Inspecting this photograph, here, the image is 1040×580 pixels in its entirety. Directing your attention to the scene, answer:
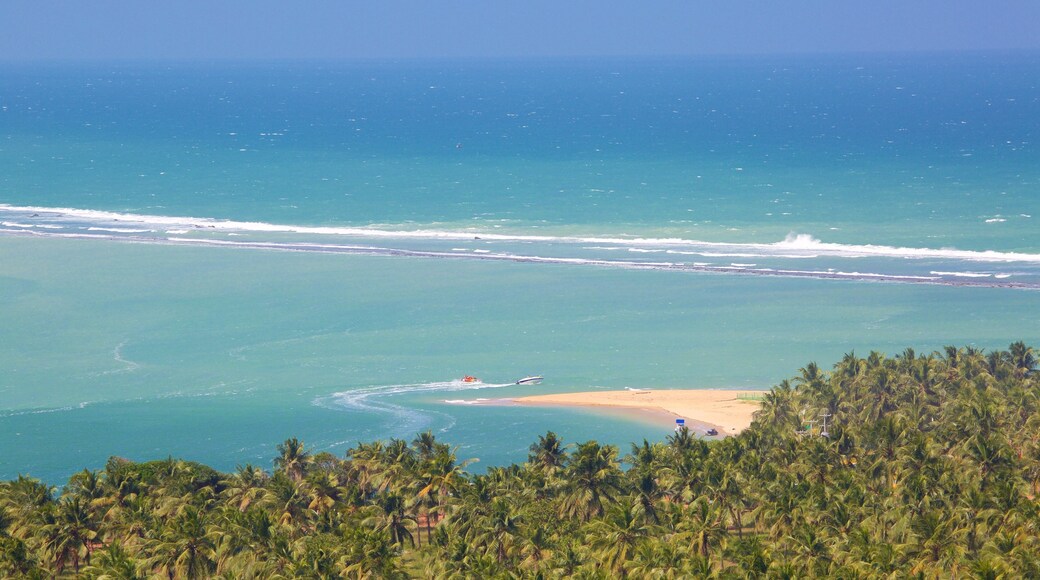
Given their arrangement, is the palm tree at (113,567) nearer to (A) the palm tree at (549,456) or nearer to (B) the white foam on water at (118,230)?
(A) the palm tree at (549,456)

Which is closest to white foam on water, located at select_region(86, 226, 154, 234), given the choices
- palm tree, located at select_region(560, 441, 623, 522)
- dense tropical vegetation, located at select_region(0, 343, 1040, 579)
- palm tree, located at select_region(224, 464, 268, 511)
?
dense tropical vegetation, located at select_region(0, 343, 1040, 579)

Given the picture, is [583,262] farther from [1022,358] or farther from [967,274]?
[1022,358]

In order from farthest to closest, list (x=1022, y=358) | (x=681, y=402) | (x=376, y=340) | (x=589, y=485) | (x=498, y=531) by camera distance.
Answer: (x=376, y=340)
(x=681, y=402)
(x=1022, y=358)
(x=589, y=485)
(x=498, y=531)

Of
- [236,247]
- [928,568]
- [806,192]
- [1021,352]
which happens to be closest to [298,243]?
[236,247]

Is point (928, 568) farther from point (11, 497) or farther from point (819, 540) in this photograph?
point (11, 497)

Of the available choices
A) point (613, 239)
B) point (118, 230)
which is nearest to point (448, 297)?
point (613, 239)
